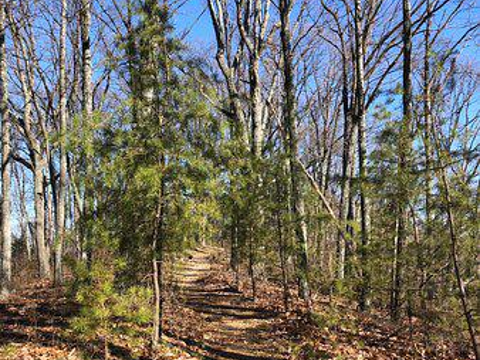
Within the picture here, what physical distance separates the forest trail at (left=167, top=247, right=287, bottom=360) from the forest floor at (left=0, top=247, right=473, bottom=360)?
0.02m

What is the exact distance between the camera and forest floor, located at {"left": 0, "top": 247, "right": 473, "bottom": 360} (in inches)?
236

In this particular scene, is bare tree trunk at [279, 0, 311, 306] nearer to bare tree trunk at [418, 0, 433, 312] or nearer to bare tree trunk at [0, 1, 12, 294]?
bare tree trunk at [418, 0, 433, 312]

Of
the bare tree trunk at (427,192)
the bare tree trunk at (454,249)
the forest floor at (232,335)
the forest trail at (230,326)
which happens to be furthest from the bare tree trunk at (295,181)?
the bare tree trunk at (454,249)

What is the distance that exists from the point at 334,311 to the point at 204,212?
3.10 m

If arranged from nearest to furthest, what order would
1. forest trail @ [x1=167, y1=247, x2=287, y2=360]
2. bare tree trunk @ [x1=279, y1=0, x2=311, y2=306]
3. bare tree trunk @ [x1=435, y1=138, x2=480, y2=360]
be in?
bare tree trunk @ [x1=435, y1=138, x2=480, y2=360] → forest trail @ [x1=167, y1=247, x2=287, y2=360] → bare tree trunk @ [x1=279, y1=0, x2=311, y2=306]

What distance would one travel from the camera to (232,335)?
757cm

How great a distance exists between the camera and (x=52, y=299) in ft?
30.7

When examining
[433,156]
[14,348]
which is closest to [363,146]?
[433,156]

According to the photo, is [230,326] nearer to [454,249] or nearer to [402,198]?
[402,198]

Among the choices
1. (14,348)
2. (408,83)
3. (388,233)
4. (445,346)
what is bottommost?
(445,346)

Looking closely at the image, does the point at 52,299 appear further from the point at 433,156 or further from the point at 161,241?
the point at 433,156

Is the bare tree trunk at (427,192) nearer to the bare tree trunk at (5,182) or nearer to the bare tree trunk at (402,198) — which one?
the bare tree trunk at (402,198)

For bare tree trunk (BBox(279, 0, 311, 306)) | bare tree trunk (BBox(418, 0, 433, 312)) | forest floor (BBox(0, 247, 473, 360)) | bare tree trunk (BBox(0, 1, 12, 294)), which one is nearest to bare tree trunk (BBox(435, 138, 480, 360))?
bare tree trunk (BBox(418, 0, 433, 312))

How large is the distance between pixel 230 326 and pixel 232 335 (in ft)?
1.87
